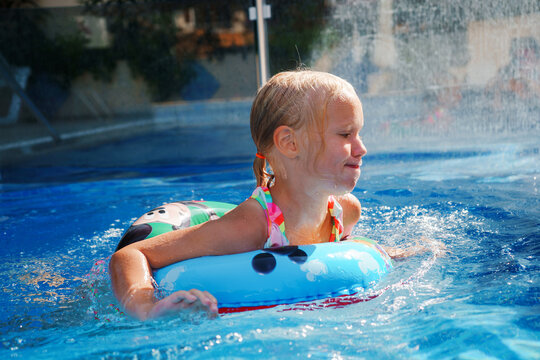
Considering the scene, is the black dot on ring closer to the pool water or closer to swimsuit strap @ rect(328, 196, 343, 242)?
the pool water

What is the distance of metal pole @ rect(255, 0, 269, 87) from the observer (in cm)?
703

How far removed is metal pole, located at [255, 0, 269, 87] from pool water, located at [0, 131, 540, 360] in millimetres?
2459

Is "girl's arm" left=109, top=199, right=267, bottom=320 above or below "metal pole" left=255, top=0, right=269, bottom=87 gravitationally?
below

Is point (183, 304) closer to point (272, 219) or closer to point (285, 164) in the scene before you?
point (272, 219)

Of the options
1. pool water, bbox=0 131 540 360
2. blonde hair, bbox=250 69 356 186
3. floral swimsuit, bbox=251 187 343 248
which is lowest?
pool water, bbox=0 131 540 360

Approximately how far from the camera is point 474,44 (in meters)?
7.11

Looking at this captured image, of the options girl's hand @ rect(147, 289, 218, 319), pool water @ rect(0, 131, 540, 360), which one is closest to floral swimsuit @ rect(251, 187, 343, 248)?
pool water @ rect(0, 131, 540, 360)

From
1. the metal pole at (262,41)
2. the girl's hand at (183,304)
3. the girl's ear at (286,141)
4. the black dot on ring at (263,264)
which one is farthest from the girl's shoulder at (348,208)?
the metal pole at (262,41)

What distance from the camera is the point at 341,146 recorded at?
2.23 meters

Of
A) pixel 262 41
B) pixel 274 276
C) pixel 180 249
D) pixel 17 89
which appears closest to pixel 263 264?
pixel 274 276

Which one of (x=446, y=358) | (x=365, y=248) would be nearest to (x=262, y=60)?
(x=365, y=248)

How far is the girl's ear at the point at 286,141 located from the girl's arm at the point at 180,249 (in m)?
0.24

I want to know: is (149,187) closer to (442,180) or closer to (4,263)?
(4,263)

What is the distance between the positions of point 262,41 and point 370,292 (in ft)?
17.3
